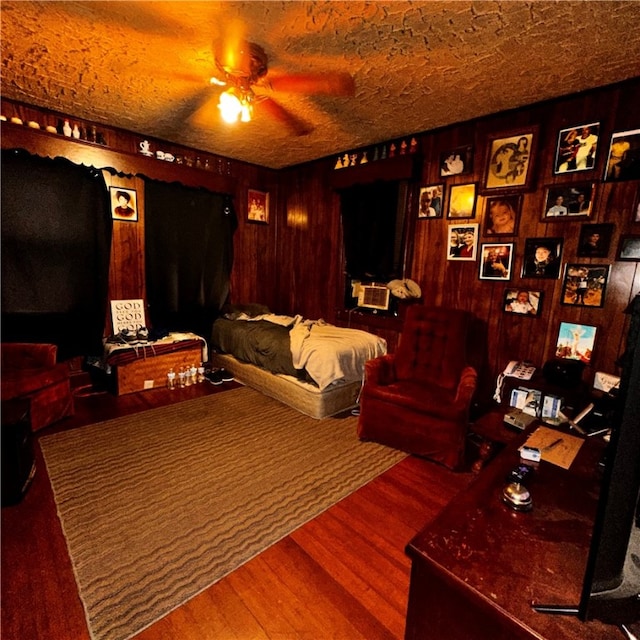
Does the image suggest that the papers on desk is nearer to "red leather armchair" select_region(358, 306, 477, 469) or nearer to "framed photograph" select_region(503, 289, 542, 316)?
"red leather armchair" select_region(358, 306, 477, 469)

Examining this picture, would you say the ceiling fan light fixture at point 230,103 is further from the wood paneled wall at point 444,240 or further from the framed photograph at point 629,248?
the framed photograph at point 629,248

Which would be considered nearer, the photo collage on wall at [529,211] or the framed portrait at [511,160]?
the photo collage on wall at [529,211]

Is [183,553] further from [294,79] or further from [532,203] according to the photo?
[532,203]

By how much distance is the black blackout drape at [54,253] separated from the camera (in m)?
3.23

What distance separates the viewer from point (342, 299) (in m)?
4.54

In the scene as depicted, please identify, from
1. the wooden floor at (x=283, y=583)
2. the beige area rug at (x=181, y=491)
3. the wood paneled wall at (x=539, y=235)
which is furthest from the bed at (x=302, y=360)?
the wooden floor at (x=283, y=583)

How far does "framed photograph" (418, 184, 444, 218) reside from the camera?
3.51 metres

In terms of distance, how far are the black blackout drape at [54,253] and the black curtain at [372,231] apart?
2786 mm

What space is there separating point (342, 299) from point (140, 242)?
257cm

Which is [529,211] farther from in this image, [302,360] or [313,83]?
[302,360]

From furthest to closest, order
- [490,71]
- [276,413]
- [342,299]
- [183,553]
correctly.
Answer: [342,299], [276,413], [490,71], [183,553]

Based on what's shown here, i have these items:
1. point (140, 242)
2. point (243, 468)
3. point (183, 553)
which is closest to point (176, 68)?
point (140, 242)

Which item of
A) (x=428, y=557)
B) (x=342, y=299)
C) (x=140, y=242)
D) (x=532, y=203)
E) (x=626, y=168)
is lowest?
(x=428, y=557)

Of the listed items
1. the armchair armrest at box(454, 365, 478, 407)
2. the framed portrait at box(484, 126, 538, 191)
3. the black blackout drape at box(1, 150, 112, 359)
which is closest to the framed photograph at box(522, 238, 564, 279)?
the framed portrait at box(484, 126, 538, 191)
